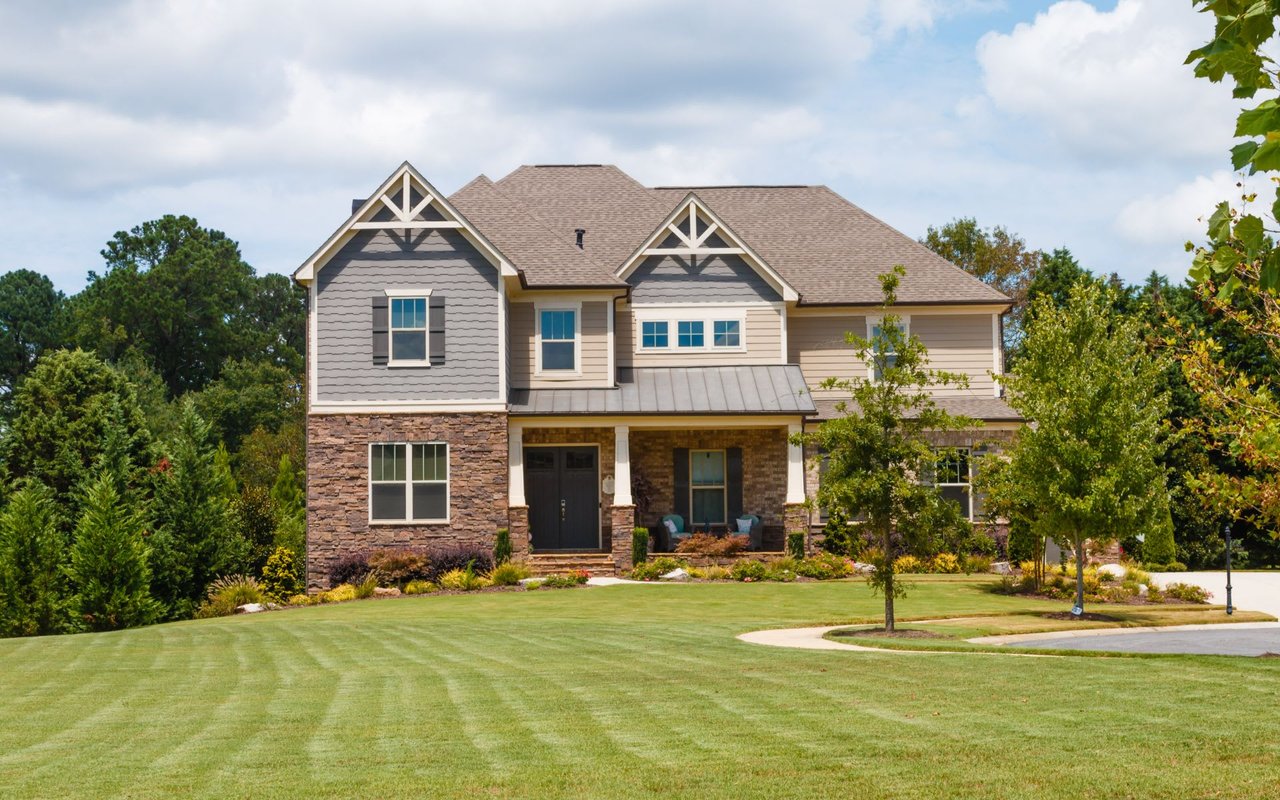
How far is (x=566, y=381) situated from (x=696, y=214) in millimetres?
5390

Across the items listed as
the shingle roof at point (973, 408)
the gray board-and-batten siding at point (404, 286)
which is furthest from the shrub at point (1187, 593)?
the gray board-and-batten siding at point (404, 286)

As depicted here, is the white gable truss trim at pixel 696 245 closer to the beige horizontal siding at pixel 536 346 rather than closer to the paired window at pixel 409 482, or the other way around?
the beige horizontal siding at pixel 536 346

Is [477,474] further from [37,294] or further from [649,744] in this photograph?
[37,294]

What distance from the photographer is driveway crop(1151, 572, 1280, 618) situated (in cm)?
2456

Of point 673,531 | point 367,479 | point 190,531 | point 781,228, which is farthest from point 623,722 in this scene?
point 781,228

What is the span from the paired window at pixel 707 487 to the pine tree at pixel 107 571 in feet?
43.1

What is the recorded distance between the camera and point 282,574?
29.3 meters

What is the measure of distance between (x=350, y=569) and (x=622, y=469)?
21.6 feet

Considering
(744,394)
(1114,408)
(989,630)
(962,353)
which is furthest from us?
(962,353)

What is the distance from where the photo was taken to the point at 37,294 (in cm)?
7925

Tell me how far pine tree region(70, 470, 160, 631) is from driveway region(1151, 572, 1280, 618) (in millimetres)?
21705

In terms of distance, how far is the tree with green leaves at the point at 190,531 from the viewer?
2780 cm

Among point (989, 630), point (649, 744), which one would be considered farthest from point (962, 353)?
point (649, 744)

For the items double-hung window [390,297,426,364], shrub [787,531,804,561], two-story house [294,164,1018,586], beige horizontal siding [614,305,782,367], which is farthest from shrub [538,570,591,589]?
beige horizontal siding [614,305,782,367]
